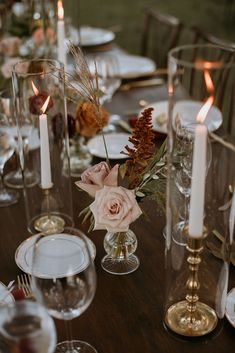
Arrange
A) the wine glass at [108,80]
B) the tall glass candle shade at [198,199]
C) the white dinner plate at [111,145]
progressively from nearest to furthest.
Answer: the tall glass candle shade at [198,199] → the white dinner plate at [111,145] → the wine glass at [108,80]

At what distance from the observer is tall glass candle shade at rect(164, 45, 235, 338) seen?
932 mm

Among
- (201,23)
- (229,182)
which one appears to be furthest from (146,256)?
(201,23)

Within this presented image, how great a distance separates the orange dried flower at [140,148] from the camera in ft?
3.79

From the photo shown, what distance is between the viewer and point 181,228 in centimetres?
105

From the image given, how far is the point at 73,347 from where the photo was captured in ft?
3.45

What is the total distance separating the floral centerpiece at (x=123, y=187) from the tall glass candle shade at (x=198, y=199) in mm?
84

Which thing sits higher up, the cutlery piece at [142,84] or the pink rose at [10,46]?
the pink rose at [10,46]

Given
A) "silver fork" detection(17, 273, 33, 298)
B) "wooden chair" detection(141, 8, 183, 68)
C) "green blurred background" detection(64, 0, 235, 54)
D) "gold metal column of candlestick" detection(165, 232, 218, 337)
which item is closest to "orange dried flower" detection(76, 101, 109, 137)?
"silver fork" detection(17, 273, 33, 298)

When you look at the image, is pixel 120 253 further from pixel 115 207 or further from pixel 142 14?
pixel 142 14

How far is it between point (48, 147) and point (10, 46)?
1.17m

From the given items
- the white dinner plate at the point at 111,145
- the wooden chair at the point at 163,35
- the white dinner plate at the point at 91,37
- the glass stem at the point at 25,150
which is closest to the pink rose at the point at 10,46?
the white dinner plate at the point at 91,37

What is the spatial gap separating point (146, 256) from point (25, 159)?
1.46ft

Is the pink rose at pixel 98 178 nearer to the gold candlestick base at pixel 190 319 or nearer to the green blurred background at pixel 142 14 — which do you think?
the gold candlestick base at pixel 190 319

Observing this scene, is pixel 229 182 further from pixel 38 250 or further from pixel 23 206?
pixel 23 206
